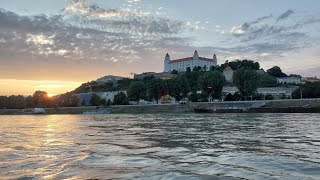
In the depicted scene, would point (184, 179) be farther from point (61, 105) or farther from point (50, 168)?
point (61, 105)

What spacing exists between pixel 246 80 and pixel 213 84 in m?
11.5

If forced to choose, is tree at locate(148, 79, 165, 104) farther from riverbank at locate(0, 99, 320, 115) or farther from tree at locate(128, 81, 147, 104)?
riverbank at locate(0, 99, 320, 115)

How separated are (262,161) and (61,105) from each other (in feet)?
579

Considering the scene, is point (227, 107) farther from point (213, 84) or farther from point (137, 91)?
point (137, 91)

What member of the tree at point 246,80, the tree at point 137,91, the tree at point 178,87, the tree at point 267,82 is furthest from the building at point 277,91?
the tree at point 137,91

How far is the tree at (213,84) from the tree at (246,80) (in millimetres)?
6902

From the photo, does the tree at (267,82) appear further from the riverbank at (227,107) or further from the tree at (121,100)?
the riverbank at (227,107)

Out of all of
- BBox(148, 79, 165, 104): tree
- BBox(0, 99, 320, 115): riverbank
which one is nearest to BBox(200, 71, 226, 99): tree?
BBox(0, 99, 320, 115): riverbank

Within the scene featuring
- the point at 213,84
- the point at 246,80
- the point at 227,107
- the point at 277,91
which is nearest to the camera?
the point at 227,107

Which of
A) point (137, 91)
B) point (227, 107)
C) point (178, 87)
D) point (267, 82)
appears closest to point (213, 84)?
point (178, 87)

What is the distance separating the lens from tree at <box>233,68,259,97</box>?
4599 inches

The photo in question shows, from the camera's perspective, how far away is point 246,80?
118 meters

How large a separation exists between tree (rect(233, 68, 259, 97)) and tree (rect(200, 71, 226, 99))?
6902mm

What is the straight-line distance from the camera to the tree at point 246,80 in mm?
116812
